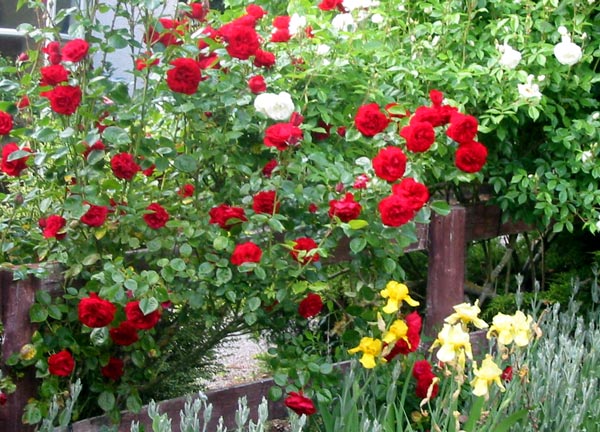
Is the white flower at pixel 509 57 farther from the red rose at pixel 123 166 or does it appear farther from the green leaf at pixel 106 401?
the green leaf at pixel 106 401

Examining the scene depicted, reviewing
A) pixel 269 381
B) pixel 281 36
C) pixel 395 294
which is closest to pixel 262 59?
pixel 281 36

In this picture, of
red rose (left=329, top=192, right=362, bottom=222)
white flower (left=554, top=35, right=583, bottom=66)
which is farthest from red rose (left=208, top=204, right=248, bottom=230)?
white flower (left=554, top=35, right=583, bottom=66)

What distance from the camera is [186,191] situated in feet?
9.82

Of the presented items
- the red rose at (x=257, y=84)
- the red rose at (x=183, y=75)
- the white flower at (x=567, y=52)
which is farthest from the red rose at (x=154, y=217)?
the white flower at (x=567, y=52)

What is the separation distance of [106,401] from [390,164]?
102 centimetres

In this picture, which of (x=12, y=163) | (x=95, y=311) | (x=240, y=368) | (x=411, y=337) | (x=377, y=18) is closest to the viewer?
(x=95, y=311)

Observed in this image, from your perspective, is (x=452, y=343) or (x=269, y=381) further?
(x=269, y=381)

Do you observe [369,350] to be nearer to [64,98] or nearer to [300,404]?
[300,404]

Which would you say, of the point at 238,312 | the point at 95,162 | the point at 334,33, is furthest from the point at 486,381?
the point at 334,33

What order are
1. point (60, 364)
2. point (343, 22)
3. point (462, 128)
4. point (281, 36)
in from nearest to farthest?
point (60, 364)
point (462, 128)
point (281, 36)
point (343, 22)

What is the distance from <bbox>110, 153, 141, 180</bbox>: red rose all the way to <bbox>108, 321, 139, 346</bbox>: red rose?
40 centimetres

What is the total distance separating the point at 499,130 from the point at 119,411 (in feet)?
6.00

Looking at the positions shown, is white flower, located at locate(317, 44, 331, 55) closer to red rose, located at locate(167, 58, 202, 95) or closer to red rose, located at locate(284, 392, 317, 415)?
red rose, located at locate(167, 58, 202, 95)

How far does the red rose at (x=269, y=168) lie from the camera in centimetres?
294
